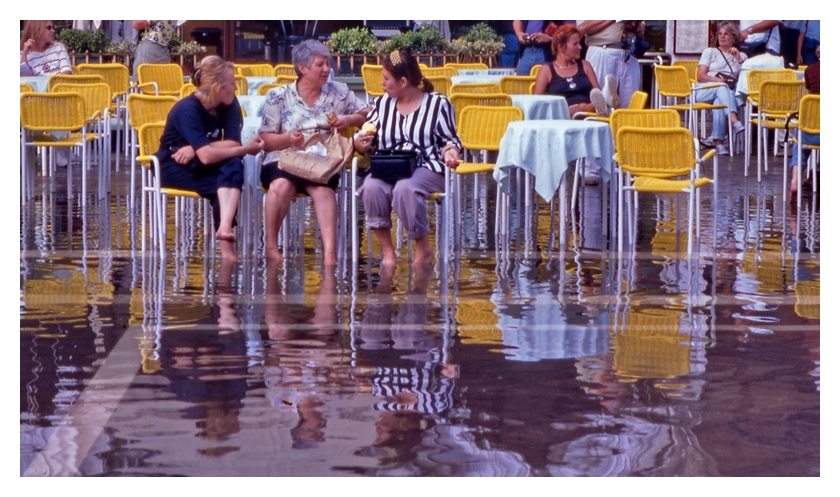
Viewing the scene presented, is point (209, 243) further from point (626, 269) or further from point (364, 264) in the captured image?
point (626, 269)

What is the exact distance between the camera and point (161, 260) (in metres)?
7.25

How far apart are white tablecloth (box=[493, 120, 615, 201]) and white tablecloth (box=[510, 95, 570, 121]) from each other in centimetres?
149

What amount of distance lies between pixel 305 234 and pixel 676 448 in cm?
505

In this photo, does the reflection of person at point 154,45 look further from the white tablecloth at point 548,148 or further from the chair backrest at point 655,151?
the chair backrest at point 655,151

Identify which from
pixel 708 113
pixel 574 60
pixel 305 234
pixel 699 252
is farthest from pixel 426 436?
pixel 708 113

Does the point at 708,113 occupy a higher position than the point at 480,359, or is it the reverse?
the point at 708,113

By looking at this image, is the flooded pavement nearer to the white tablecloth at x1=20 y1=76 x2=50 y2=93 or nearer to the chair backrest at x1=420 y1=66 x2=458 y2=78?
the white tablecloth at x1=20 y1=76 x2=50 y2=93

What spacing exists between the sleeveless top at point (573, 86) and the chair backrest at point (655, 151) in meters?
2.93

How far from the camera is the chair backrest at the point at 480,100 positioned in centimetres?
916

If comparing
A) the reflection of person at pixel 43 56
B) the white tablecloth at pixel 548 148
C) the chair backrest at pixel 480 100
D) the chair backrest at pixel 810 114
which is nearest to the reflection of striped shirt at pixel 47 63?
the reflection of person at pixel 43 56

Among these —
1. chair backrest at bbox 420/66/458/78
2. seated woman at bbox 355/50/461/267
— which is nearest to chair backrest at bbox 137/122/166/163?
seated woman at bbox 355/50/461/267

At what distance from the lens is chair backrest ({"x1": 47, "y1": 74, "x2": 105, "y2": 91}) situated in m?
10.7

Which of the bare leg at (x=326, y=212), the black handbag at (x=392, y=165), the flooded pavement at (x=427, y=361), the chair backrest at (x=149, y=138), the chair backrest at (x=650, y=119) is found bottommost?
the flooded pavement at (x=427, y=361)

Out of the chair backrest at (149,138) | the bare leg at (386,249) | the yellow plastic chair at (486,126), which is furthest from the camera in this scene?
the yellow plastic chair at (486,126)
